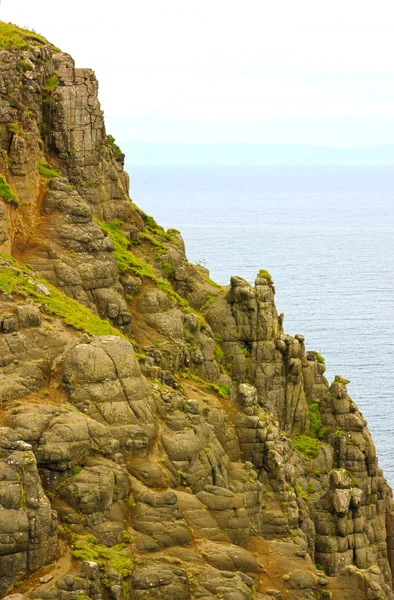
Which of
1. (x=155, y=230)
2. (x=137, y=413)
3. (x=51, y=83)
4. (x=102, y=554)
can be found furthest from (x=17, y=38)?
(x=102, y=554)

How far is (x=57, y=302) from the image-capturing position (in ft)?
210

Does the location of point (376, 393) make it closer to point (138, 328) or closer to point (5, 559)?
point (138, 328)

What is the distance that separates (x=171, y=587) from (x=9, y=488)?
809cm

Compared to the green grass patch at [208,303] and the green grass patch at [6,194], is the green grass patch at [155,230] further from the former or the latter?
the green grass patch at [6,194]

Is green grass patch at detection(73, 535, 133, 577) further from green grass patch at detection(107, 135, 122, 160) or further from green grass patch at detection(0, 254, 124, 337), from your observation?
green grass patch at detection(107, 135, 122, 160)

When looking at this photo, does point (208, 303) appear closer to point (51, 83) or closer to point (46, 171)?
point (46, 171)

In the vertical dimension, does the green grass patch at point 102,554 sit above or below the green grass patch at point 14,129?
below

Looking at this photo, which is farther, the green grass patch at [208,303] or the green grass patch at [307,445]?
the green grass patch at [307,445]

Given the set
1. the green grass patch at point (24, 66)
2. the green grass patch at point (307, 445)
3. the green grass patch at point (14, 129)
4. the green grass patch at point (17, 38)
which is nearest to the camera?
the green grass patch at point (14, 129)

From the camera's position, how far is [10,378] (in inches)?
2279

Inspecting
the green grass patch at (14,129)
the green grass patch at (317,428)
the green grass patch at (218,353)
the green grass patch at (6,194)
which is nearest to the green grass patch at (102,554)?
the green grass patch at (6,194)

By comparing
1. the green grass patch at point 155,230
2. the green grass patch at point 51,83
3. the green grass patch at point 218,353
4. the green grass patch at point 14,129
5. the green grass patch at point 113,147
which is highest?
the green grass patch at point 51,83

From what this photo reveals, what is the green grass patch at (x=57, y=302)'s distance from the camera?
62438 mm

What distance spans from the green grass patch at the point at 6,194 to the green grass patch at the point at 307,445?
76.8ft
